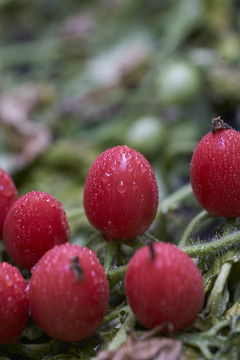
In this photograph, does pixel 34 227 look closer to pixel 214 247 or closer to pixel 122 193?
pixel 122 193

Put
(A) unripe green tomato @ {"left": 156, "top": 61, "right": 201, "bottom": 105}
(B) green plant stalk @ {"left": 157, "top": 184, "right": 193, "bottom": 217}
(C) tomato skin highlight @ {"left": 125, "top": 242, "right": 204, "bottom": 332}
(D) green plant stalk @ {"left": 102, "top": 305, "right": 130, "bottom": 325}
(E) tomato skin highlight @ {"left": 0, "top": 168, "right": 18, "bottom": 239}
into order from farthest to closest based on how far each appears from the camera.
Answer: (A) unripe green tomato @ {"left": 156, "top": 61, "right": 201, "bottom": 105} < (B) green plant stalk @ {"left": 157, "top": 184, "right": 193, "bottom": 217} < (E) tomato skin highlight @ {"left": 0, "top": 168, "right": 18, "bottom": 239} < (D) green plant stalk @ {"left": 102, "top": 305, "right": 130, "bottom": 325} < (C) tomato skin highlight @ {"left": 125, "top": 242, "right": 204, "bottom": 332}

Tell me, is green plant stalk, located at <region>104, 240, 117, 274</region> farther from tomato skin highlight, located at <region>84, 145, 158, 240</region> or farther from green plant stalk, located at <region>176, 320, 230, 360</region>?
green plant stalk, located at <region>176, 320, 230, 360</region>

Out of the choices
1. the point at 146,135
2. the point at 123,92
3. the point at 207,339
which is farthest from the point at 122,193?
the point at 123,92

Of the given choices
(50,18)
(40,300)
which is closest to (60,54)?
(50,18)

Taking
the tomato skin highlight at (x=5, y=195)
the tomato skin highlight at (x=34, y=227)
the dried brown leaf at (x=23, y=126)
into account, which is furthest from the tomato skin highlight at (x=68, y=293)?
the dried brown leaf at (x=23, y=126)

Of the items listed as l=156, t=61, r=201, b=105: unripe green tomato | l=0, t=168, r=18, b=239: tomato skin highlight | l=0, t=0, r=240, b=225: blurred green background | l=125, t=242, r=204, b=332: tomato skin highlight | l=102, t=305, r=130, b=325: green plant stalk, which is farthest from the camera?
l=156, t=61, r=201, b=105: unripe green tomato

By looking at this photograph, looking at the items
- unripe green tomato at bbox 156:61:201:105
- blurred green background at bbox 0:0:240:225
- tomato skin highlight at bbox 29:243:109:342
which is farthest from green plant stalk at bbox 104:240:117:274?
unripe green tomato at bbox 156:61:201:105
